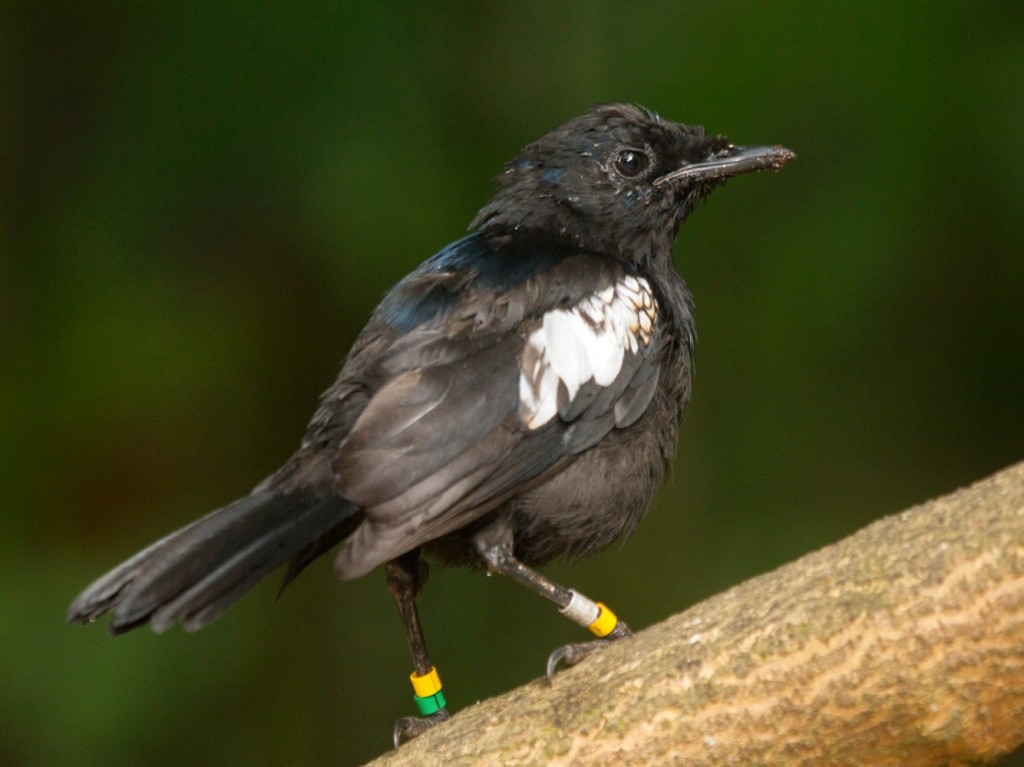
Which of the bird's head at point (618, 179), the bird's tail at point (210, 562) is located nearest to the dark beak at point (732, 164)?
the bird's head at point (618, 179)

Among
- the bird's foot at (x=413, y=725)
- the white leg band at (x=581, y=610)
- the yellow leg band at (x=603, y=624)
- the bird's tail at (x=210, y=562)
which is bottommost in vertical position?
the bird's foot at (x=413, y=725)

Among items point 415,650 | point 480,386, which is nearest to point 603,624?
point 415,650

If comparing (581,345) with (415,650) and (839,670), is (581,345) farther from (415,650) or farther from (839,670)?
(839,670)

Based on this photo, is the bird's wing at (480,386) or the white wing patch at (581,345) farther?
the white wing patch at (581,345)

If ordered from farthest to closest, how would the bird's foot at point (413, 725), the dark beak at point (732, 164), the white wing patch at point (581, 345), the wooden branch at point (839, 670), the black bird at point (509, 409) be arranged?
the dark beak at point (732, 164), the bird's foot at point (413, 725), the white wing patch at point (581, 345), the black bird at point (509, 409), the wooden branch at point (839, 670)

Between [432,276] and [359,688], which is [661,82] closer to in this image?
[432,276]

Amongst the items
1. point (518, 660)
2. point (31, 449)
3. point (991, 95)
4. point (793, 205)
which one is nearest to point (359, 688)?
point (518, 660)

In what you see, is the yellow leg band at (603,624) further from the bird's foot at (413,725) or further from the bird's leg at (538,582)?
the bird's foot at (413,725)

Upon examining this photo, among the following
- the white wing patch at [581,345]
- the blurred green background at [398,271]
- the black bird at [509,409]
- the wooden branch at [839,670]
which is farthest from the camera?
the blurred green background at [398,271]

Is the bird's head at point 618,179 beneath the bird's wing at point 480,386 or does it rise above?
above
